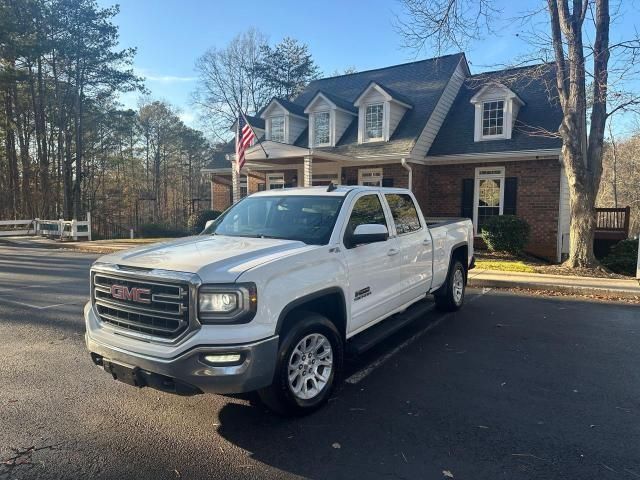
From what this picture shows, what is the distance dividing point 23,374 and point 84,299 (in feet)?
12.8

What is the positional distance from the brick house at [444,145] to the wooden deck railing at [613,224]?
4.83 feet

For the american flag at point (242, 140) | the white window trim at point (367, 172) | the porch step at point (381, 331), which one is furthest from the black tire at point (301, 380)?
the white window trim at point (367, 172)

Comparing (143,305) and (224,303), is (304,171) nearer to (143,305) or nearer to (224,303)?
(143,305)

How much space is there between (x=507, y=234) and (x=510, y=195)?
2762 millimetres

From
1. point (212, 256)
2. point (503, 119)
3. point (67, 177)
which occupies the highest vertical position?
point (503, 119)

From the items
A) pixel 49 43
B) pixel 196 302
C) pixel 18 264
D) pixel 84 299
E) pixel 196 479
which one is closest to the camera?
pixel 196 479

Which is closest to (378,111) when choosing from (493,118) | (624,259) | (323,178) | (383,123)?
(383,123)

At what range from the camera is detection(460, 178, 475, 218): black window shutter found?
57.1ft

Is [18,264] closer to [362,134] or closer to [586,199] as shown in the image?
[362,134]

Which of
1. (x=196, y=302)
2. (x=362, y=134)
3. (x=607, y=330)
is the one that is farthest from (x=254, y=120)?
(x=196, y=302)

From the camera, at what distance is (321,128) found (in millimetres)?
20719

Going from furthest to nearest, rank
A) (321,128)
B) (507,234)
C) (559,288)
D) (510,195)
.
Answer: (321,128), (510,195), (507,234), (559,288)

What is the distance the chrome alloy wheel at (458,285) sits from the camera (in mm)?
7254

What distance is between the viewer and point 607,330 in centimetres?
639
